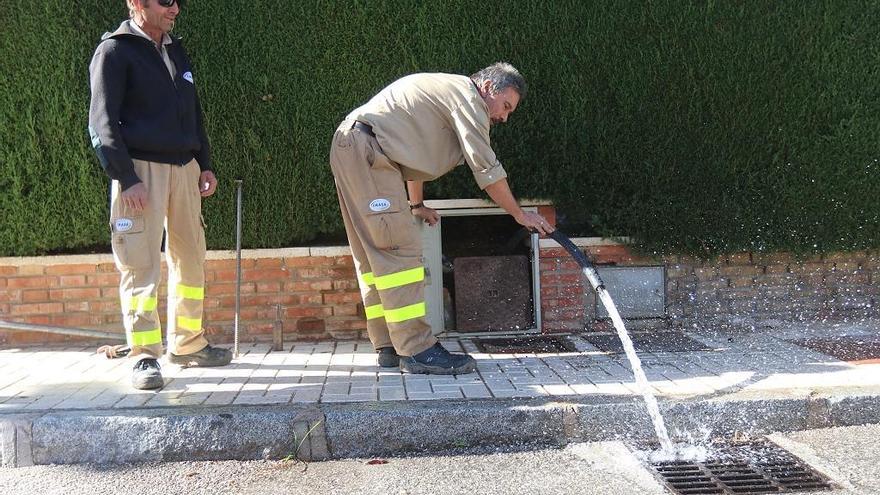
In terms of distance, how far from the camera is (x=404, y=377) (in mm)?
4074

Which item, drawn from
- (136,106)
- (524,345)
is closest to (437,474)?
(524,345)

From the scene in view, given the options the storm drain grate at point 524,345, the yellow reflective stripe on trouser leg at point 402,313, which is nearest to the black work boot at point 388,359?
the yellow reflective stripe on trouser leg at point 402,313

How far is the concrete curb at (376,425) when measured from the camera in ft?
10.9

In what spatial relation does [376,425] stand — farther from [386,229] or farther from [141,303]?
[141,303]

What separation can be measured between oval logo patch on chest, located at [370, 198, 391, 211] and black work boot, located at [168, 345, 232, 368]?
1.27 meters

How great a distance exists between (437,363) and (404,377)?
191 mm

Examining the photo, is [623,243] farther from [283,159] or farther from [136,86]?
[136,86]

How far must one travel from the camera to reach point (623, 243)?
538 cm

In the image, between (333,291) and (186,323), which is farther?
(333,291)

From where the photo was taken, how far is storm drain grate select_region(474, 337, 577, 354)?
4.80m

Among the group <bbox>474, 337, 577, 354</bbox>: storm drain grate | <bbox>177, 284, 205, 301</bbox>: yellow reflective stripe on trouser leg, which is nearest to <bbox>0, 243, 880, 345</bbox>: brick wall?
<bbox>474, 337, 577, 354</bbox>: storm drain grate

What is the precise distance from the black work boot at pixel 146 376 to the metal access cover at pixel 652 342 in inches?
102

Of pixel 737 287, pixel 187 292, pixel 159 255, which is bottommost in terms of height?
pixel 737 287

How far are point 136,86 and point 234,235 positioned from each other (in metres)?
1.47
